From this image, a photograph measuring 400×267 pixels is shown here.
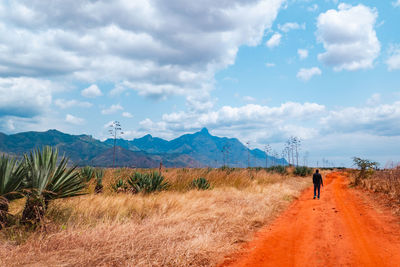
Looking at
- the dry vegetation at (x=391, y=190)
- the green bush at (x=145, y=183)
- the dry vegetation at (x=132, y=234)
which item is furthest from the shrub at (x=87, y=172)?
the dry vegetation at (x=391, y=190)

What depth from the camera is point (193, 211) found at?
26.1 ft

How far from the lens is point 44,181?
521 cm

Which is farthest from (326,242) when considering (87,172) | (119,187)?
(87,172)

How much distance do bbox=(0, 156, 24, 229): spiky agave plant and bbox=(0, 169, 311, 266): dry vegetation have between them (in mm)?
433

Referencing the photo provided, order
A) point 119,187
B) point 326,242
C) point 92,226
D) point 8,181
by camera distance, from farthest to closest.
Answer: point 119,187, point 326,242, point 92,226, point 8,181

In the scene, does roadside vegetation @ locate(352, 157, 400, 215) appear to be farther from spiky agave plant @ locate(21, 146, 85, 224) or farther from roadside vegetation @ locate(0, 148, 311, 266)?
spiky agave plant @ locate(21, 146, 85, 224)

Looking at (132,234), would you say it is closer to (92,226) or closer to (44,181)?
(92,226)

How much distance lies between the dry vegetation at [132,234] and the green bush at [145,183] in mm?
2108

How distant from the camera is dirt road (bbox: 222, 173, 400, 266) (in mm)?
5062

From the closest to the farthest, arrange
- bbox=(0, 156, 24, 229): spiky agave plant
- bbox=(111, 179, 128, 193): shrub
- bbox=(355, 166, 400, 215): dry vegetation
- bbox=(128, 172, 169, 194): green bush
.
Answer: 1. bbox=(0, 156, 24, 229): spiky agave plant
2. bbox=(111, 179, 128, 193): shrub
3. bbox=(128, 172, 169, 194): green bush
4. bbox=(355, 166, 400, 215): dry vegetation

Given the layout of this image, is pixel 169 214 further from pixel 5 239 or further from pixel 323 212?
pixel 323 212

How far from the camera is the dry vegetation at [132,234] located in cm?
411

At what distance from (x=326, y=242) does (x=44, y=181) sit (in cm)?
632

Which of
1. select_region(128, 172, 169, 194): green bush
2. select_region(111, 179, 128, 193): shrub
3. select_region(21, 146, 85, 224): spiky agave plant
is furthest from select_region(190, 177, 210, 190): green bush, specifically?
select_region(21, 146, 85, 224): spiky agave plant
